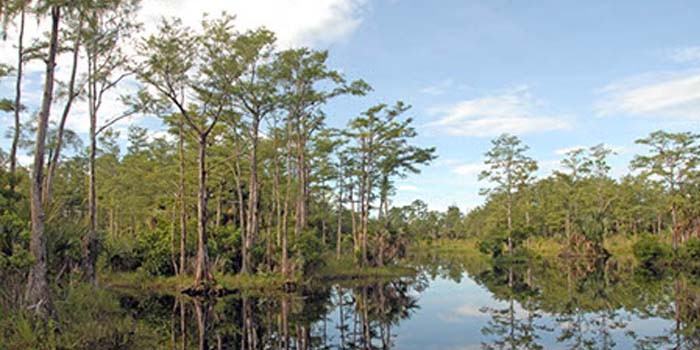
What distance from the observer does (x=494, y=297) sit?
1873 centimetres

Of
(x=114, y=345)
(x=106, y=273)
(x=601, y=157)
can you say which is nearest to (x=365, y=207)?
(x=106, y=273)

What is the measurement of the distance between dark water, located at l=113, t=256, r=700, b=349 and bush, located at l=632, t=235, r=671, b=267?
8.95m

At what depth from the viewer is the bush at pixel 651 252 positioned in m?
30.8

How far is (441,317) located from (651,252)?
2287cm

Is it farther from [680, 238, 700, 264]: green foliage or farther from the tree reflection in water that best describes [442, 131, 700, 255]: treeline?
the tree reflection in water

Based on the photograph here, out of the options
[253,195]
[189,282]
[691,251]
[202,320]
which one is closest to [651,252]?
[691,251]

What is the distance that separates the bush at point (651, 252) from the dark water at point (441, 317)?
895 cm

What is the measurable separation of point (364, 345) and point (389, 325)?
2589 millimetres

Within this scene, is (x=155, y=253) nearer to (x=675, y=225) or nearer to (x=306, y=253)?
(x=306, y=253)

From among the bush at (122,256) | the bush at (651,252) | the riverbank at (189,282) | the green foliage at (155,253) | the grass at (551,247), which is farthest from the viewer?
the grass at (551,247)

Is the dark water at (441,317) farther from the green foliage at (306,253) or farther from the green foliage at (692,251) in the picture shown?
the green foliage at (692,251)

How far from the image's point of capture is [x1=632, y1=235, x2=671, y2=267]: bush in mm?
30797

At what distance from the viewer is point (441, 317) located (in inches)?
575

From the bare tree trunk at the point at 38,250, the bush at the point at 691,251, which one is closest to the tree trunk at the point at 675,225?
the bush at the point at 691,251
